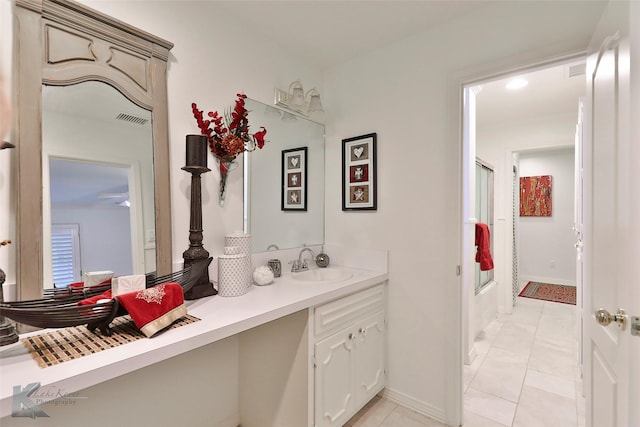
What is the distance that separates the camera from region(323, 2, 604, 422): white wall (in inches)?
67.4

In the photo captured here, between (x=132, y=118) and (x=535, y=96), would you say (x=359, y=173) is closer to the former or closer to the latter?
(x=132, y=118)

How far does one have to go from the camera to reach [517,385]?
7.29 feet

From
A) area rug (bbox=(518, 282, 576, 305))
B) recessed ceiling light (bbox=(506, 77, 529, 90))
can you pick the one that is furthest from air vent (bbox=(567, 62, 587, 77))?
area rug (bbox=(518, 282, 576, 305))

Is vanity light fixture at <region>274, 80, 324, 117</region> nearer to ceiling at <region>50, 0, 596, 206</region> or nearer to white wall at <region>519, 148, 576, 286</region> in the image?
ceiling at <region>50, 0, 596, 206</region>

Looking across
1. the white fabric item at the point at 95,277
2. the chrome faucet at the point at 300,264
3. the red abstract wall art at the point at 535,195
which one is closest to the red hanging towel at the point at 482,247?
the chrome faucet at the point at 300,264

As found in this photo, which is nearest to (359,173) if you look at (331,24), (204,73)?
(331,24)

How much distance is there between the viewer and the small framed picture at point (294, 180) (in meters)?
2.21

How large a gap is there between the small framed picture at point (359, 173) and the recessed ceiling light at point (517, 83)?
5.15 feet

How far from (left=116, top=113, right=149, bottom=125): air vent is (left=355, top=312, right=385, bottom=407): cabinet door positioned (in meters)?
1.59

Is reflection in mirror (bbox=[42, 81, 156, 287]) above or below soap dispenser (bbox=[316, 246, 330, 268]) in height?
above

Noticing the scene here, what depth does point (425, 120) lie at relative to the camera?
6.41 feet

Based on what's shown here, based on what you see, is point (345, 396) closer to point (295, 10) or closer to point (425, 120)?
point (425, 120)

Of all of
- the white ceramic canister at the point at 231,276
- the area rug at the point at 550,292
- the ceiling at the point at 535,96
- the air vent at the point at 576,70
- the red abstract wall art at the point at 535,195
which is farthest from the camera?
the red abstract wall art at the point at 535,195

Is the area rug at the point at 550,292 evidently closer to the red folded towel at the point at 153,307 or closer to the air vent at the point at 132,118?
the red folded towel at the point at 153,307
